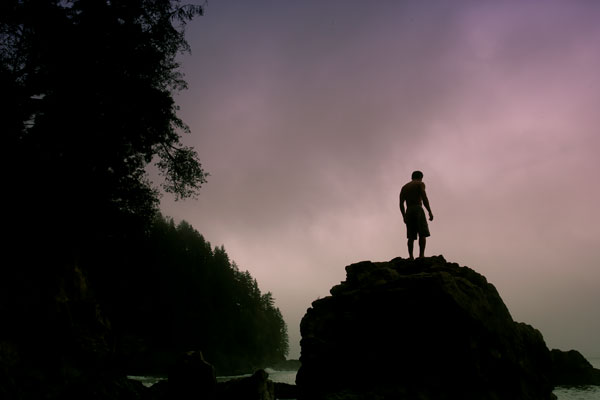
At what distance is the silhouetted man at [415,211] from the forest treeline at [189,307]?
3885 cm

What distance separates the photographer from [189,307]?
209ft

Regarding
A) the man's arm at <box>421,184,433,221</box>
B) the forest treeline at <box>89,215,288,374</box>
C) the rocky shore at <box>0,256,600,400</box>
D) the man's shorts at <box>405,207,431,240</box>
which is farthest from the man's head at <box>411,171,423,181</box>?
the forest treeline at <box>89,215,288,374</box>

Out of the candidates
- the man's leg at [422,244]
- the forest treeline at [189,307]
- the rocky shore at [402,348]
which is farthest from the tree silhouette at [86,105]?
the forest treeline at [189,307]

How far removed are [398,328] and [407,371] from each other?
3.65ft

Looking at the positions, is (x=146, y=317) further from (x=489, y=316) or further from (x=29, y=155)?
(x=489, y=316)

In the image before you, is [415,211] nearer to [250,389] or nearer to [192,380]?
[250,389]

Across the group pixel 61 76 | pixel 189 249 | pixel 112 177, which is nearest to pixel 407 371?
pixel 112 177

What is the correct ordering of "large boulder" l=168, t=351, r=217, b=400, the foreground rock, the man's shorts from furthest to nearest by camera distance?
"large boulder" l=168, t=351, r=217, b=400
the foreground rock
the man's shorts

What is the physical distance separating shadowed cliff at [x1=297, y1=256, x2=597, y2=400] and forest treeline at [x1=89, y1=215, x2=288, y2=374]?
3752cm

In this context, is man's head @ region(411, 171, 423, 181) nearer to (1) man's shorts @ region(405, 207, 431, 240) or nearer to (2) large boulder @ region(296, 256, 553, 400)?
(1) man's shorts @ region(405, 207, 431, 240)

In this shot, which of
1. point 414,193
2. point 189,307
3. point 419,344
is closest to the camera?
point 419,344

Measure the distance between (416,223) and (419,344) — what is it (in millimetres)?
4019

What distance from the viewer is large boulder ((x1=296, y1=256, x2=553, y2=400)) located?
895 cm

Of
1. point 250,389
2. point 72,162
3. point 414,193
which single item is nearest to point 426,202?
point 414,193
